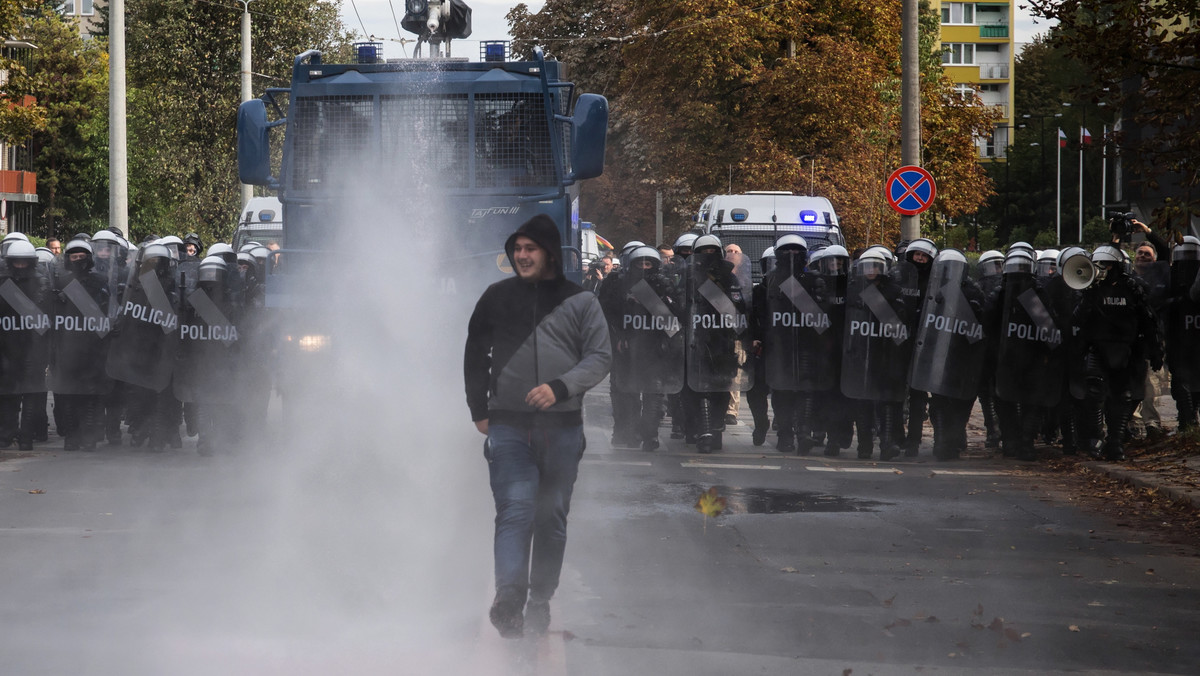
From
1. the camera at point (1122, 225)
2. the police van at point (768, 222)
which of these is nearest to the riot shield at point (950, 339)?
the camera at point (1122, 225)

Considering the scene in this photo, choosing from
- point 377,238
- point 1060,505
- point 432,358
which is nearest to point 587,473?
point 432,358

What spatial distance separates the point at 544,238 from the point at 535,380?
0.59 metres

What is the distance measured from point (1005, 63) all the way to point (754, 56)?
73.1 metres

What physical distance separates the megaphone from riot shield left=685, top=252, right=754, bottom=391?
2.93 m

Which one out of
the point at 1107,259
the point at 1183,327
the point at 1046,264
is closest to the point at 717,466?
the point at 1107,259

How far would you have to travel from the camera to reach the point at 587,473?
11508 mm

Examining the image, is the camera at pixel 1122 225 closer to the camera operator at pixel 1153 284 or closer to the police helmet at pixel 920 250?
the camera operator at pixel 1153 284

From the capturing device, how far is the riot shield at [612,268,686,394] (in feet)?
44.5

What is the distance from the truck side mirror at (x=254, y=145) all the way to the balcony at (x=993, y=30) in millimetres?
100147

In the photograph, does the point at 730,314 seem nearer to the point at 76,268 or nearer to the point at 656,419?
the point at 656,419

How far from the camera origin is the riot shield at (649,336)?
13.6 metres

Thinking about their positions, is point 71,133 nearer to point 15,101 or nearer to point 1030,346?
point 15,101

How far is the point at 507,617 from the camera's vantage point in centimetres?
562

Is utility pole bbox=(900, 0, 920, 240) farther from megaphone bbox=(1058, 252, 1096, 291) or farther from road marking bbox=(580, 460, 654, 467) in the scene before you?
road marking bbox=(580, 460, 654, 467)
